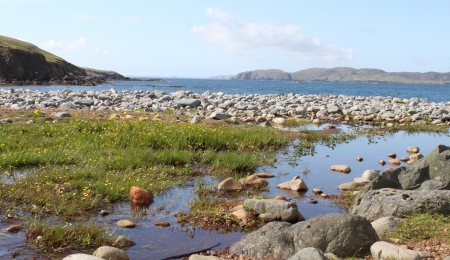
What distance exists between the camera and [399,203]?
23.3 feet

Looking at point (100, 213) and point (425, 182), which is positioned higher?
point (425, 182)

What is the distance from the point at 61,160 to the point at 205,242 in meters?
5.09

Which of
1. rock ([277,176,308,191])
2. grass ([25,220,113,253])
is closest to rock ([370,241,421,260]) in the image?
grass ([25,220,113,253])

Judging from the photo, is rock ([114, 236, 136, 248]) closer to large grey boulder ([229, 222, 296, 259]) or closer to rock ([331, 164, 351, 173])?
large grey boulder ([229, 222, 296, 259])

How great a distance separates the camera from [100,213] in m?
7.55

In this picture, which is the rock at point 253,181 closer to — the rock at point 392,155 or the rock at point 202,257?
the rock at point 202,257

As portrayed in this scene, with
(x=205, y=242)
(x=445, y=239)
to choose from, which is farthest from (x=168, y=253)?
(x=445, y=239)

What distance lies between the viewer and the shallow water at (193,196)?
6305 mm

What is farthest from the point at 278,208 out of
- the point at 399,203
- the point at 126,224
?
the point at 126,224

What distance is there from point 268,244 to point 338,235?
91 cm

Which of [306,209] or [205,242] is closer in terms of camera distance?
[205,242]

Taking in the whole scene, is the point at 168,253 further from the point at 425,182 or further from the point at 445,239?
the point at 425,182

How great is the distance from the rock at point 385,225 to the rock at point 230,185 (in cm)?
335

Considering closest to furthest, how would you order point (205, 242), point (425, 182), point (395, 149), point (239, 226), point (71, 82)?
point (205, 242) → point (239, 226) → point (425, 182) → point (395, 149) → point (71, 82)
